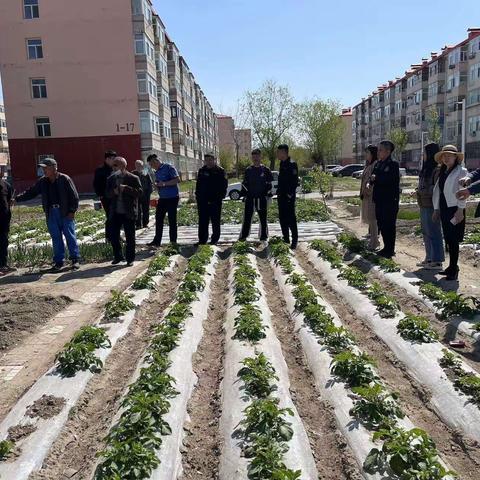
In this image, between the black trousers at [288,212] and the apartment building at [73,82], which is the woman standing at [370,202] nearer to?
the black trousers at [288,212]

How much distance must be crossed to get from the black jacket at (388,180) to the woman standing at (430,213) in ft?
1.77

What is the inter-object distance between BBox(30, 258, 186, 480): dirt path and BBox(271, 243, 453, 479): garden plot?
5.30 ft

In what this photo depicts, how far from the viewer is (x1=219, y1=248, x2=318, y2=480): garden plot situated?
9.35 ft

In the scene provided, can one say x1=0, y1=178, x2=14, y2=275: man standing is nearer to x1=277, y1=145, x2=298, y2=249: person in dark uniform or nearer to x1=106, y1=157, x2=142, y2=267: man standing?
x1=106, y1=157, x2=142, y2=267: man standing

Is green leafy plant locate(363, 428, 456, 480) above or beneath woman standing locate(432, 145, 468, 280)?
beneath

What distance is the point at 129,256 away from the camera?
29.0 feet

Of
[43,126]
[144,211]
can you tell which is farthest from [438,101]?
[144,211]

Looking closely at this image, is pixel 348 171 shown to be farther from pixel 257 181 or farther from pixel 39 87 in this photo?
pixel 257 181

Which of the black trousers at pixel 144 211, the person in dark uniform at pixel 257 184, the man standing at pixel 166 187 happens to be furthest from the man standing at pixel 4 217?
the black trousers at pixel 144 211

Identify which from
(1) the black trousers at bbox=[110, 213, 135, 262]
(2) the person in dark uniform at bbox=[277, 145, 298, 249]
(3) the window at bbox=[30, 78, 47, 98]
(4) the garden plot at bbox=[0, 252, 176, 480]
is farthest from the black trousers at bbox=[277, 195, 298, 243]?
(3) the window at bbox=[30, 78, 47, 98]

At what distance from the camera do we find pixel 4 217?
28.0ft

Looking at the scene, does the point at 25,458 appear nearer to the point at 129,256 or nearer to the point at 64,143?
the point at 129,256

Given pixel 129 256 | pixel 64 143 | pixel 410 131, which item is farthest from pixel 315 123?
pixel 129 256

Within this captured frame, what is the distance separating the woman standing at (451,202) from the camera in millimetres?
6512
